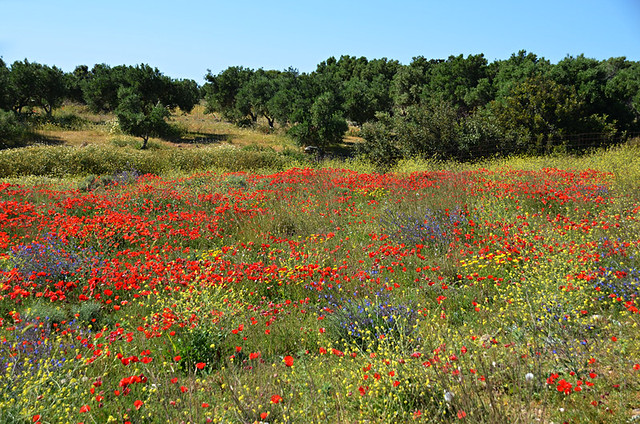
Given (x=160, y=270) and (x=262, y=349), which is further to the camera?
(x=160, y=270)

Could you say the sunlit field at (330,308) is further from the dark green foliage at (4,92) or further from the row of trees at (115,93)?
the dark green foliage at (4,92)

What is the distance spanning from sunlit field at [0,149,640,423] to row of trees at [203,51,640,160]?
29.0 ft

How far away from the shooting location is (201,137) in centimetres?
3131

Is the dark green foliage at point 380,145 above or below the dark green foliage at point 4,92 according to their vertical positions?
below

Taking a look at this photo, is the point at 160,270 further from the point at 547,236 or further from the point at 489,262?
the point at 547,236

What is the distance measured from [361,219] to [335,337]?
398cm

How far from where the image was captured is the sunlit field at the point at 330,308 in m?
2.59

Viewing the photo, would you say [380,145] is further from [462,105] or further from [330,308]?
[462,105]

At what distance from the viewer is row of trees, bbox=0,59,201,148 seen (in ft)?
89.0

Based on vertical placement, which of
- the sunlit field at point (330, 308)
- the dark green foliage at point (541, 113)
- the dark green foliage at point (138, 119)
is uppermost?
the dark green foliage at point (541, 113)

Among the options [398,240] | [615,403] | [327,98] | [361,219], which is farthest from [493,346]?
[327,98]

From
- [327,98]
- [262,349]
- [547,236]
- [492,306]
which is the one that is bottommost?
[262,349]

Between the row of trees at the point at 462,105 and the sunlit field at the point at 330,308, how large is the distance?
29.0 feet

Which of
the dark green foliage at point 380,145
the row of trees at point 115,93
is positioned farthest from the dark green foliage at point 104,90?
the dark green foliage at point 380,145
